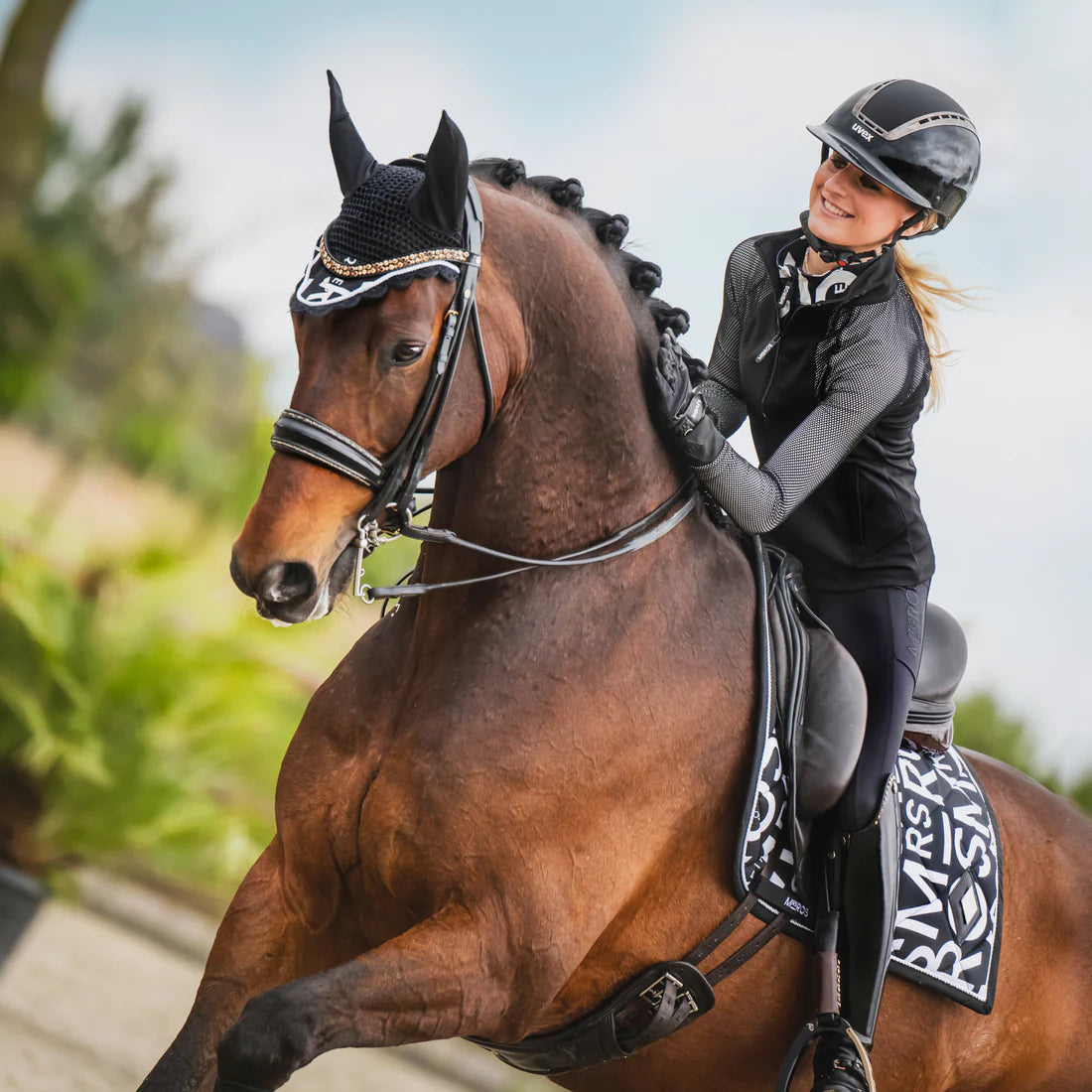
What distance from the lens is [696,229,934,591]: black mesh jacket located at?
3.14 m

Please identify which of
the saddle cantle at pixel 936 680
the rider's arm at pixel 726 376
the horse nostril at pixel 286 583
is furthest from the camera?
the saddle cantle at pixel 936 680

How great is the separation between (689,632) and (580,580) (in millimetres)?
318

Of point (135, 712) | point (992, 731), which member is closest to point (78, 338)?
point (135, 712)

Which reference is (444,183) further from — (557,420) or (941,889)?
(941,889)

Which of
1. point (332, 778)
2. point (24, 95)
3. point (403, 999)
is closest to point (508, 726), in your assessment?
point (332, 778)

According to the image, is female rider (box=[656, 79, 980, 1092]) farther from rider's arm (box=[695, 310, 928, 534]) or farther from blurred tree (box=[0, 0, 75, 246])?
blurred tree (box=[0, 0, 75, 246])

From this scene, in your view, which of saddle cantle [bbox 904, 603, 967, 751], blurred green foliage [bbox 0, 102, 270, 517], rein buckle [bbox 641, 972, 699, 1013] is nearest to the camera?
rein buckle [bbox 641, 972, 699, 1013]

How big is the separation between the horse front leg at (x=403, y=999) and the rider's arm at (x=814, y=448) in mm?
1134

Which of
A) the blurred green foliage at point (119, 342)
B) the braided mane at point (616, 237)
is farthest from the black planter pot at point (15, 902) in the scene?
the braided mane at point (616, 237)

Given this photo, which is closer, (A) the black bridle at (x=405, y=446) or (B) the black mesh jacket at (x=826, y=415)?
(A) the black bridle at (x=405, y=446)

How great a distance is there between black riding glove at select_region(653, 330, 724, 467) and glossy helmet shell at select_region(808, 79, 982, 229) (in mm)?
653

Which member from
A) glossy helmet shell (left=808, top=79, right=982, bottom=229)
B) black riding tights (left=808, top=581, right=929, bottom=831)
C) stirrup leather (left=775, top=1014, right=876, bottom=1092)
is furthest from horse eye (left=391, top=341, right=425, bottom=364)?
stirrup leather (left=775, top=1014, right=876, bottom=1092)

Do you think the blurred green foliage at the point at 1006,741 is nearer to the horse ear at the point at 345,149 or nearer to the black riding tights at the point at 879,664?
the black riding tights at the point at 879,664

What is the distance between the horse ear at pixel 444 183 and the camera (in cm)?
256
